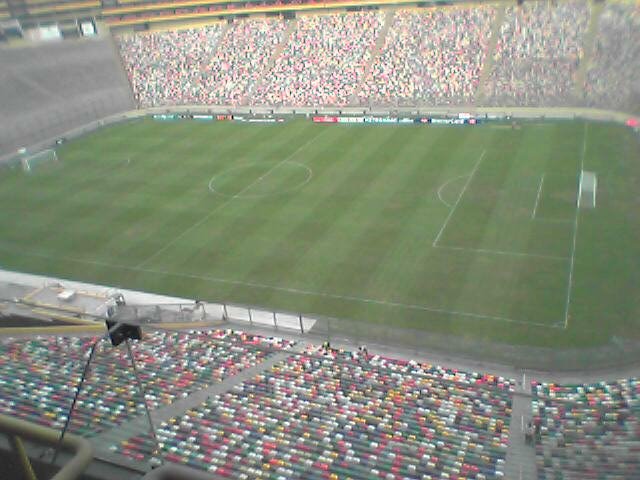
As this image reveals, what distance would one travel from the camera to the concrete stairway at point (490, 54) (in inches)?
2182

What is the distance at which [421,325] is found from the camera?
2284 centimetres

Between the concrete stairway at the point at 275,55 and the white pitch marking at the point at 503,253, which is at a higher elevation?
the concrete stairway at the point at 275,55

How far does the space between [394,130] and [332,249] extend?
22.1 meters

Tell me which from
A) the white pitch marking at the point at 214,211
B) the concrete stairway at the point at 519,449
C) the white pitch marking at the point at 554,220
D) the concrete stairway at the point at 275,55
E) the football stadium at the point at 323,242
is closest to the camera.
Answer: the concrete stairway at the point at 519,449

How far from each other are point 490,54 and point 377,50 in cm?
1270

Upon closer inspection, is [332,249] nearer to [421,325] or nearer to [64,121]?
[421,325]

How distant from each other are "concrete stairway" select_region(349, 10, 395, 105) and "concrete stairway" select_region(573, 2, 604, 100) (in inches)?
833

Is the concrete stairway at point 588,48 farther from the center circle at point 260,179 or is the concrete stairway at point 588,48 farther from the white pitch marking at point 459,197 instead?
the center circle at point 260,179

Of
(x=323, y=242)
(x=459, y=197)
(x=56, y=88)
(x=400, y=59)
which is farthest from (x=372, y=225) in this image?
(x=56, y=88)

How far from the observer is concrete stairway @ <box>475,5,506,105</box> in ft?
182

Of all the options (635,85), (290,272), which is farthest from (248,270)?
(635,85)

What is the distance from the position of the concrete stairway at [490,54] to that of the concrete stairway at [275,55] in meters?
24.5

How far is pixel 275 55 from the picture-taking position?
226 feet

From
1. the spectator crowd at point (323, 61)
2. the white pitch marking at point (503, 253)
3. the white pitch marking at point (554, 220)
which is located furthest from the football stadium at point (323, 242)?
the white pitch marking at point (554, 220)
